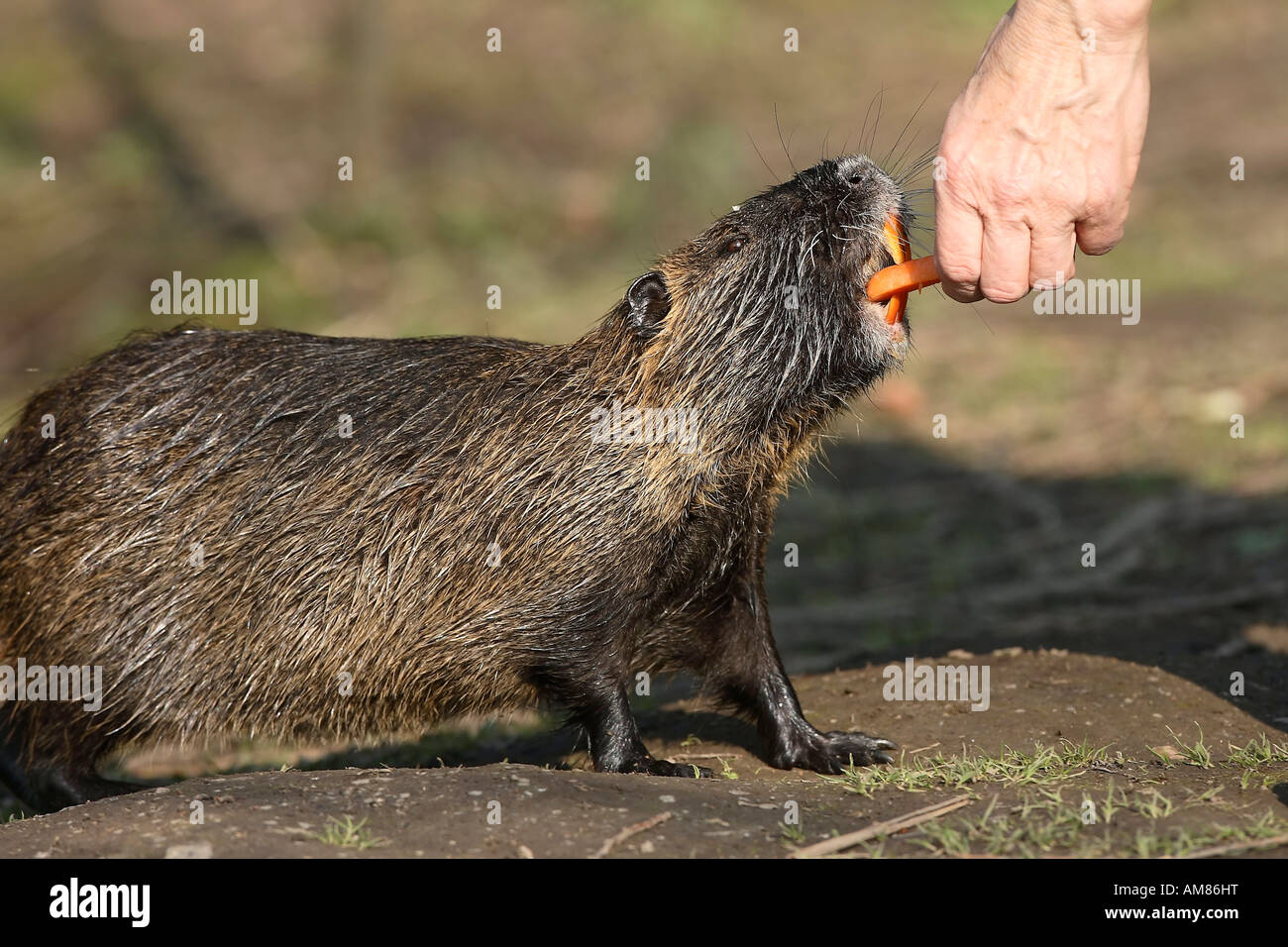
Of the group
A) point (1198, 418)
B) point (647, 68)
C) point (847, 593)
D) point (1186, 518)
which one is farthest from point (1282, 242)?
point (647, 68)

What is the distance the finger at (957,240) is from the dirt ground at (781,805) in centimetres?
A: 126

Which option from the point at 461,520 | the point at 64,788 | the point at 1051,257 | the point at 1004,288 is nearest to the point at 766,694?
the point at 461,520

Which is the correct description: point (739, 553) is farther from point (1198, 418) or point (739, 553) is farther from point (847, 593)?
point (1198, 418)

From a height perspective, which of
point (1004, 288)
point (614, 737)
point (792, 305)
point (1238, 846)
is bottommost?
point (1238, 846)

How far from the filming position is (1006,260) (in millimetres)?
3412

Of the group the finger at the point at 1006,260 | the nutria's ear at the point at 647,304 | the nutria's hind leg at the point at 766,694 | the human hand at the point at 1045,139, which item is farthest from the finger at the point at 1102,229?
the nutria's hind leg at the point at 766,694

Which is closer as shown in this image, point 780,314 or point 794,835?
point 794,835

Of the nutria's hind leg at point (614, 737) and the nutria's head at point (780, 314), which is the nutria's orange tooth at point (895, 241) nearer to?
the nutria's head at point (780, 314)

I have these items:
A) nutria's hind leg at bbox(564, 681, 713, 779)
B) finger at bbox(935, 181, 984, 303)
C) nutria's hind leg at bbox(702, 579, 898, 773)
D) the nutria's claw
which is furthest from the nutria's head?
the nutria's claw

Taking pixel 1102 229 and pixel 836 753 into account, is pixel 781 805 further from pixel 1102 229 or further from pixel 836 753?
pixel 1102 229

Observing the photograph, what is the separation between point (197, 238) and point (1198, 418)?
8.03m

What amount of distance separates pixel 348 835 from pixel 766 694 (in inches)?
64.4

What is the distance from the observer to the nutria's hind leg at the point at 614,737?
406 centimetres

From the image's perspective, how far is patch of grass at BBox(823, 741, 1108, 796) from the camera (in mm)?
3555
